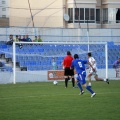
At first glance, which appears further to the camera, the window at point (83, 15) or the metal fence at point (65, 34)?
the window at point (83, 15)

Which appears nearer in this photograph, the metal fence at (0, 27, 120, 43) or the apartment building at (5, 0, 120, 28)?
the metal fence at (0, 27, 120, 43)

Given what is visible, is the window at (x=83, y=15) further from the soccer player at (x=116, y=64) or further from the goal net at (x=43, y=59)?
the goal net at (x=43, y=59)

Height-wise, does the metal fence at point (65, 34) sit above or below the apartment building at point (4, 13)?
below

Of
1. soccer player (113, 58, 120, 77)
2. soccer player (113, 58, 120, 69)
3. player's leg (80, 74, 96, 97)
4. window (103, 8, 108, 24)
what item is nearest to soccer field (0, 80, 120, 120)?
player's leg (80, 74, 96, 97)

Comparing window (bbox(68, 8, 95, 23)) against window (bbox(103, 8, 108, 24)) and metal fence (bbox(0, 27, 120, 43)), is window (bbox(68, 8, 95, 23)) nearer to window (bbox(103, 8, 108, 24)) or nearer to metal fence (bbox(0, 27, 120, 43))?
window (bbox(103, 8, 108, 24))

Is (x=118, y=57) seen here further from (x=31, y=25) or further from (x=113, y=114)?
(x=113, y=114)

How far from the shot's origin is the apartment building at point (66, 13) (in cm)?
5381

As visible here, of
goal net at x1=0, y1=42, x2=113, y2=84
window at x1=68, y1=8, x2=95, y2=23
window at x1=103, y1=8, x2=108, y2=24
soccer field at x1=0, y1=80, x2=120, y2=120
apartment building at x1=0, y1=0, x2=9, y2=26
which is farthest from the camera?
window at x1=103, y1=8, x2=108, y2=24

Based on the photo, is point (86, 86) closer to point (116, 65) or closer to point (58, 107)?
point (58, 107)

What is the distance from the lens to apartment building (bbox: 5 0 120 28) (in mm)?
53812

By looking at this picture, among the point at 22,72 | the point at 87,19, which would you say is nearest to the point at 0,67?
the point at 22,72

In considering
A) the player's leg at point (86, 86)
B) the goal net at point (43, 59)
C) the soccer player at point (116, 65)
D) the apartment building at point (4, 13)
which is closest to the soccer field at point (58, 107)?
the player's leg at point (86, 86)

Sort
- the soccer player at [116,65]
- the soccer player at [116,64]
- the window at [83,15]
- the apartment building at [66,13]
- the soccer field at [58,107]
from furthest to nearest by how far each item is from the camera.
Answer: the window at [83,15] < the apartment building at [66,13] < the soccer player at [116,64] < the soccer player at [116,65] < the soccer field at [58,107]

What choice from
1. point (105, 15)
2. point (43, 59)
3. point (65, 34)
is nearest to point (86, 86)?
point (43, 59)
